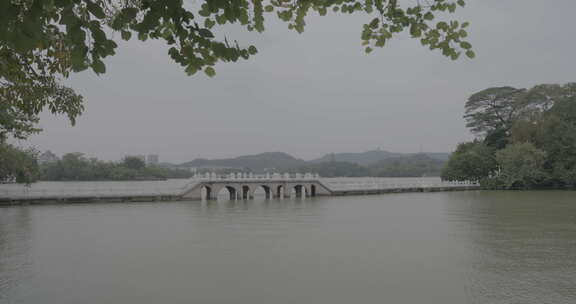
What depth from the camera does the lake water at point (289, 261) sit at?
946cm

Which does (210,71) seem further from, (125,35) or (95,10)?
(95,10)

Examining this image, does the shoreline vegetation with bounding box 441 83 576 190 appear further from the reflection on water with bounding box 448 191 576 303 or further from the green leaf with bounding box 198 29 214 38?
the green leaf with bounding box 198 29 214 38

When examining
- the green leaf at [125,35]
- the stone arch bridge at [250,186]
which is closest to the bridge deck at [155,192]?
the stone arch bridge at [250,186]

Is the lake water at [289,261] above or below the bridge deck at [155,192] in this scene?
below

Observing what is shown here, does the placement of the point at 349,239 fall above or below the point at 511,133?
below

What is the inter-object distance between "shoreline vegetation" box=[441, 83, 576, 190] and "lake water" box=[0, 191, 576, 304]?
31.6 m

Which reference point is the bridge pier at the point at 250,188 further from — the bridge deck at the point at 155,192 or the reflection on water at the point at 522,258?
the reflection on water at the point at 522,258

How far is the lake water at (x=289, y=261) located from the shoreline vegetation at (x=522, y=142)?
31578 mm

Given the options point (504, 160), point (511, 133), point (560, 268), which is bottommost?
point (560, 268)

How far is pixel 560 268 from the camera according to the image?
11.6 m

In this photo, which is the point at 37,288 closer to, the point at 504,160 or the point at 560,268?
the point at 560,268

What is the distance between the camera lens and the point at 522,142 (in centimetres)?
5372

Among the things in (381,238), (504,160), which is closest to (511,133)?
(504,160)

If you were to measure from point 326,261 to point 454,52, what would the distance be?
28.2 feet
